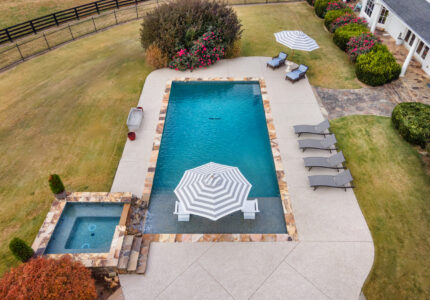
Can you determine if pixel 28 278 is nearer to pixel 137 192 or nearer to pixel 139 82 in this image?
pixel 137 192

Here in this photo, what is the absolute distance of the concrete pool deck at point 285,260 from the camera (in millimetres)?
9195

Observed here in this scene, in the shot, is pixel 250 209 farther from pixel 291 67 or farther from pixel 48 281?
pixel 291 67

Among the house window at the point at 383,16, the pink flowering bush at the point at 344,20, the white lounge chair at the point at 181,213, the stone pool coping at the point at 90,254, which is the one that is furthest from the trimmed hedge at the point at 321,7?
the stone pool coping at the point at 90,254

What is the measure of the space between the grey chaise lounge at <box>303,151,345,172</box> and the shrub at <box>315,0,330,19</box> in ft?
61.9

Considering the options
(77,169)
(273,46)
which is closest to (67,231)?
(77,169)

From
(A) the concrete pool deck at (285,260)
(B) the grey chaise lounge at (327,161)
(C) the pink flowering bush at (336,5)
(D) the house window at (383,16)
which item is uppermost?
(C) the pink flowering bush at (336,5)

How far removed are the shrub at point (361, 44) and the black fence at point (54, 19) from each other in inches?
925

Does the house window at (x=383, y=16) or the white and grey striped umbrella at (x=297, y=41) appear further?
Result: the house window at (x=383, y=16)

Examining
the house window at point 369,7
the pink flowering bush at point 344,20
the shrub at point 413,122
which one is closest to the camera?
the shrub at point 413,122

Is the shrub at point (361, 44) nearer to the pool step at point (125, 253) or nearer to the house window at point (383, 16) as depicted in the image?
the house window at point (383, 16)

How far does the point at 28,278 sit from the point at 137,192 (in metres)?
4.89

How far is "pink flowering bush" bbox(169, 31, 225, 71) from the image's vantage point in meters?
19.2

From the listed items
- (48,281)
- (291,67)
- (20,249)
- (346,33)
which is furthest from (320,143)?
(20,249)

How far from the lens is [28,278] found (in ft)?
26.3
